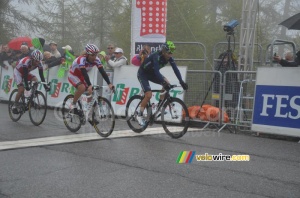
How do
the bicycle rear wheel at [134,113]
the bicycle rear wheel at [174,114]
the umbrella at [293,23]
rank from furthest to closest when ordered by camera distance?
the umbrella at [293,23], the bicycle rear wheel at [134,113], the bicycle rear wheel at [174,114]

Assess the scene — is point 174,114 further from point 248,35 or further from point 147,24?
point 147,24

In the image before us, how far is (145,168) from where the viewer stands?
248 inches

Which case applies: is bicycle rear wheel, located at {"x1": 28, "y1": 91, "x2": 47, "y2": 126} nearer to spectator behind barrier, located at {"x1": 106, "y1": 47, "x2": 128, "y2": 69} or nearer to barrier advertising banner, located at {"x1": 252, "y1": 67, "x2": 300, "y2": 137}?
spectator behind barrier, located at {"x1": 106, "y1": 47, "x2": 128, "y2": 69}

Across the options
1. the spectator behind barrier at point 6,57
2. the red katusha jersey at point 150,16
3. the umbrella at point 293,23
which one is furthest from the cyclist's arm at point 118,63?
the spectator behind barrier at point 6,57

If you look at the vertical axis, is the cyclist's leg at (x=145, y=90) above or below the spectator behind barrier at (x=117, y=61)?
below

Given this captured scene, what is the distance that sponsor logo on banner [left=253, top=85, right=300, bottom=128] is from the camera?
9039mm

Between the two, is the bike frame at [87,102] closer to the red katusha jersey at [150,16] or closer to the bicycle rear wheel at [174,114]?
the bicycle rear wheel at [174,114]

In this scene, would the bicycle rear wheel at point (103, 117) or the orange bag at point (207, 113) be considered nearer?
the bicycle rear wheel at point (103, 117)

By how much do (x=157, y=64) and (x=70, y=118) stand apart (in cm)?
232

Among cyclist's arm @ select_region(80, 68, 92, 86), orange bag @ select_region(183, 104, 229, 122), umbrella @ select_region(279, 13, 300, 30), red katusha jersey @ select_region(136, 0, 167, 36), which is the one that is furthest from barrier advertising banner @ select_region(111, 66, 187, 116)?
umbrella @ select_region(279, 13, 300, 30)

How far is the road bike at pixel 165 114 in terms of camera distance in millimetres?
8789

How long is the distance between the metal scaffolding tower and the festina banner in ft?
8.06

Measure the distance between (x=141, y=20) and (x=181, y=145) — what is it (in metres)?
5.77

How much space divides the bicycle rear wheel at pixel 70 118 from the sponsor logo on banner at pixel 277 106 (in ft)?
13.2
